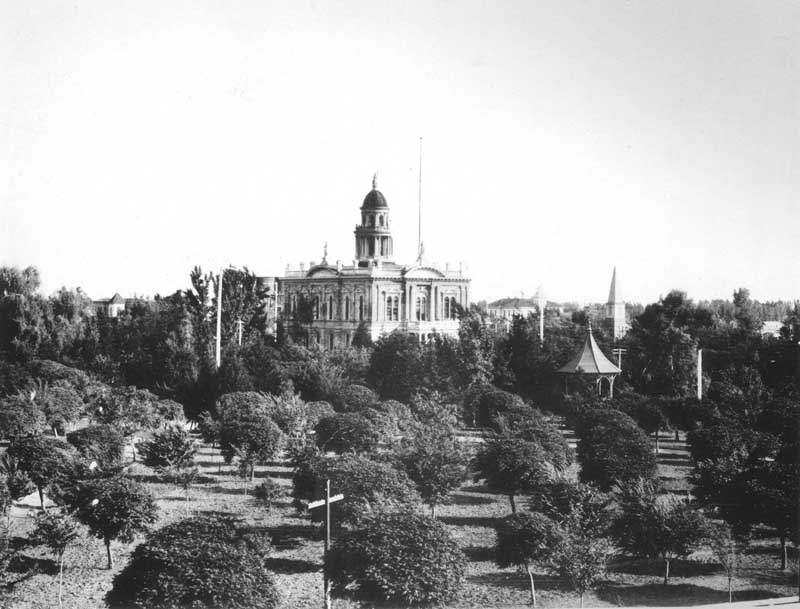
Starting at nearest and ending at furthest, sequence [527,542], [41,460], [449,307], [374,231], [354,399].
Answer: [527,542] → [41,460] → [354,399] → [449,307] → [374,231]

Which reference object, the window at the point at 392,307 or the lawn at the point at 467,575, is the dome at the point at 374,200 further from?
the lawn at the point at 467,575

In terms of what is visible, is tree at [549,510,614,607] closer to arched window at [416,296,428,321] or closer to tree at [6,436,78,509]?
tree at [6,436,78,509]

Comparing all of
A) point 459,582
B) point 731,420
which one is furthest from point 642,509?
point 731,420

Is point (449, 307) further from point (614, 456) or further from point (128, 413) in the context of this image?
point (614, 456)

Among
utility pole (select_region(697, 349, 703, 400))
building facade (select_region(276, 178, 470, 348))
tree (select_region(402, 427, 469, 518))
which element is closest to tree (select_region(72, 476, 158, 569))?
tree (select_region(402, 427, 469, 518))

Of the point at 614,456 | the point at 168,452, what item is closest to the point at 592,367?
the point at 614,456

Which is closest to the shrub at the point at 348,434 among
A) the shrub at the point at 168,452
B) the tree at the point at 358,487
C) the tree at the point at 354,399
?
the shrub at the point at 168,452
